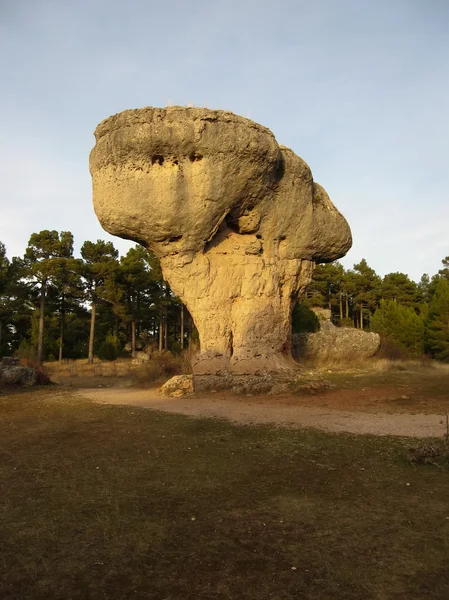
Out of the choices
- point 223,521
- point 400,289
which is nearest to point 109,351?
point 400,289

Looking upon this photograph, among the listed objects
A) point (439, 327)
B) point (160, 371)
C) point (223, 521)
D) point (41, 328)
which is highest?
point (439, 327)

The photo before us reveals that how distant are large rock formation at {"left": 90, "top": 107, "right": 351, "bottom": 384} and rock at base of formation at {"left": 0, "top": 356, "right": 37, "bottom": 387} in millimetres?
6110

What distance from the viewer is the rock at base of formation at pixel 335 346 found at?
20.8m

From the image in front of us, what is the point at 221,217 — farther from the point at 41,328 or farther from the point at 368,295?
the point at 368,295

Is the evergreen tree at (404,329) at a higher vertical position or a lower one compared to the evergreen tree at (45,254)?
lower

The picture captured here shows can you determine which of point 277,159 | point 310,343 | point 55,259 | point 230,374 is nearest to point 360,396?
point 230,374

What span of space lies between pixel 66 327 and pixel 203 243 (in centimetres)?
2591

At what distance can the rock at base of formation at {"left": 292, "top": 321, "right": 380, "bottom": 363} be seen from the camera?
68.1 ft

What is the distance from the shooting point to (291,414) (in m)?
9.02

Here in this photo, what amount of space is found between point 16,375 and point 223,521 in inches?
536

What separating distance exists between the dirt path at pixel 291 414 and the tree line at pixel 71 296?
1617 cm

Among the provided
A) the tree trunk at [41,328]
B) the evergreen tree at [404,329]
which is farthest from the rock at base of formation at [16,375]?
the evergreen tree at [404,329]

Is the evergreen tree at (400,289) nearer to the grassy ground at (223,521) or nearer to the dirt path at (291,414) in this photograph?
the dirt path at (291,414)

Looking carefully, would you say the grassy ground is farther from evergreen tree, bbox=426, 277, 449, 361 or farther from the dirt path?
evergreen tree, bbox=426, 277, 449, 361
